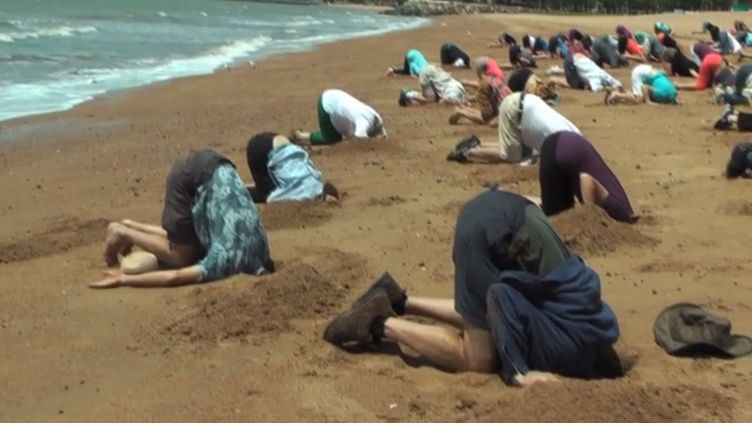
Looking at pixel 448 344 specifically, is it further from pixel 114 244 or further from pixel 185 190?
pixel 114 244

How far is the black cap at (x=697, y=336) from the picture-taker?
5352 millimetres

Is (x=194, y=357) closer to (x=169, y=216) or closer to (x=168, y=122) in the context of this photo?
(x=169, y=216)

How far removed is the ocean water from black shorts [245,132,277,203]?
27.2 feet

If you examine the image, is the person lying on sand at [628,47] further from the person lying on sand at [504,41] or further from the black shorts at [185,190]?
the black shorts at [185,190]

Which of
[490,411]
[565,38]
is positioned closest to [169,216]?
[490,411]

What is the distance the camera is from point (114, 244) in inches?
290

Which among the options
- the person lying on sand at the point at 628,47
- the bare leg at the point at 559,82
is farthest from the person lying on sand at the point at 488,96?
the person lying on sand at the point at 628,47

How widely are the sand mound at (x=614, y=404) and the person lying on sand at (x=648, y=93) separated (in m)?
10.8

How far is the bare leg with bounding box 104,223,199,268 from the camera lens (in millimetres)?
6989

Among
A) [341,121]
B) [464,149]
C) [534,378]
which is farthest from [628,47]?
[534,378]

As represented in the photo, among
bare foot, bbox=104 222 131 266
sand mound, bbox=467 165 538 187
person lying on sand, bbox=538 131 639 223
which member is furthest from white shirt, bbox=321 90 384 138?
bare foot, bbox=104 222 131 266

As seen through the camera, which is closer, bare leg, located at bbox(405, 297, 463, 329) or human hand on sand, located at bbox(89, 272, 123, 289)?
bare leg, located at bbox(405, 297, 463, 329)

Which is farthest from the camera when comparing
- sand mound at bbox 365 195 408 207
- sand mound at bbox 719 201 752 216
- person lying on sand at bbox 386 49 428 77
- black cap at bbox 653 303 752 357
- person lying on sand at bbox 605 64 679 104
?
person lying on sand at bbox 386 49 428 77

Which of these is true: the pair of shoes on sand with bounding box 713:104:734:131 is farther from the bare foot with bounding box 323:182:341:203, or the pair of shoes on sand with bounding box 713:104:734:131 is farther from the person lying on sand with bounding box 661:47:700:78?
the person lying on sand with bounding box 661:47:700:78
